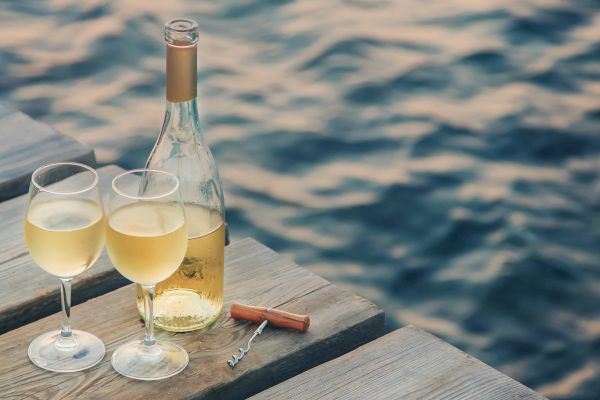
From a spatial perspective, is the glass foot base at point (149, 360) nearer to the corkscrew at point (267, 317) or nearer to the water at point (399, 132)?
the corkscrew at point (267, 317)

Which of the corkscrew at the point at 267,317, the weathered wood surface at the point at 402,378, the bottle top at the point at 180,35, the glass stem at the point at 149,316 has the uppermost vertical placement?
the bottle top at the point at 180,35

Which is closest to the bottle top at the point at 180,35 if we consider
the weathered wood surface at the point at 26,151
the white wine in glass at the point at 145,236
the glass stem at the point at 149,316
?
the white wine in glass at the point at 145,236

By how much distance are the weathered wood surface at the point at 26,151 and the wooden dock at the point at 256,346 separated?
19cm

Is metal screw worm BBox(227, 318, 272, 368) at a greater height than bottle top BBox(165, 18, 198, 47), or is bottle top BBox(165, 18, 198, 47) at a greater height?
bottle top BBox(165, 18, 198, 47)

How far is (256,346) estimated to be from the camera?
1.48 metres

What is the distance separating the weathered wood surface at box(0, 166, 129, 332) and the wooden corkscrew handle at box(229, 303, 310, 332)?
24cm

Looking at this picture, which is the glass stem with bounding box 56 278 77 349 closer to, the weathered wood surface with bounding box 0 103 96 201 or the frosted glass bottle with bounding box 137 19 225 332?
the frosted glass bottle with bounding box 137 19 225 332

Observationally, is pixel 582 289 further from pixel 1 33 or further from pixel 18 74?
pixel 1 33

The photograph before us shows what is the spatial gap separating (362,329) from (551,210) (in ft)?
7.30

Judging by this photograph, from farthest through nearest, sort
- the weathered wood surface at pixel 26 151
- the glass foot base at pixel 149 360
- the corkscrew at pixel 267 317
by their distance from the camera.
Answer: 1. the weathered wood surface at pixel 26 151
2. the corkscrew at pixel 267 317
3. the glass foot base at pixel 149 360

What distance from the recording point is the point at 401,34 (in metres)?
4.55

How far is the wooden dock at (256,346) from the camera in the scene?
1386 mm

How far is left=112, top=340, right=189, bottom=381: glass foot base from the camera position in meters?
1.40

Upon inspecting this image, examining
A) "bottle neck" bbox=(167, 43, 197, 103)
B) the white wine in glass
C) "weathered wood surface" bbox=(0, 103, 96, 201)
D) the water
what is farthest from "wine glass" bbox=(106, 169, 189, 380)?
the water
